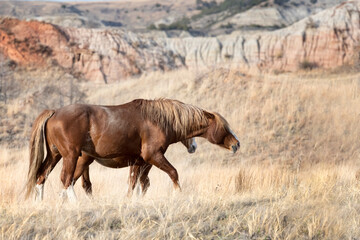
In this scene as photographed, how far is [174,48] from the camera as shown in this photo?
40.0 metres

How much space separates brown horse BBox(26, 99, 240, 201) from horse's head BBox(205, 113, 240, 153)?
0.50 meters

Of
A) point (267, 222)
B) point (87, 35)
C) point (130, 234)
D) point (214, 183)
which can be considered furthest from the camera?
point (87, 35)

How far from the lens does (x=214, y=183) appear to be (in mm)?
8391

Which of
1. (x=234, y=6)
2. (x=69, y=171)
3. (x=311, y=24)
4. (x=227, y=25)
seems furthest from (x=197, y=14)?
(x=69, y=171)

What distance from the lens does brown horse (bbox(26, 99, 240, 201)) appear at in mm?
6434

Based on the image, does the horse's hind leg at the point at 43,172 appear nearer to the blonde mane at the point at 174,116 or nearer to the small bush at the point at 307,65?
the blonde mane at the point at 174,116

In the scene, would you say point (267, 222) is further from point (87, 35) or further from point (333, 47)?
point (333, 47)

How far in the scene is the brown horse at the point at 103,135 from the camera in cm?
643

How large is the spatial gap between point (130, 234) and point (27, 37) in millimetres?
29756

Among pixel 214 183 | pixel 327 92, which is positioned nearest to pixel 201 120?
pixel 214 183

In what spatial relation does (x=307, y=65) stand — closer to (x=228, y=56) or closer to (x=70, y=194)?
(x=228, y=56)

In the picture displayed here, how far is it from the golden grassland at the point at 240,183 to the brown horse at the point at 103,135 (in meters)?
0.47

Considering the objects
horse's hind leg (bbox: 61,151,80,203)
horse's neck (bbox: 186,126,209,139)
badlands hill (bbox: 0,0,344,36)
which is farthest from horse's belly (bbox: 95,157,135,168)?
badlands hill (bbox: 0,0,344,36)

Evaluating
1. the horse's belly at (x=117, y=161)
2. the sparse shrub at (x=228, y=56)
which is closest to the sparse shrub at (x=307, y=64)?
the sparse shrub at (x=228, y=56)
